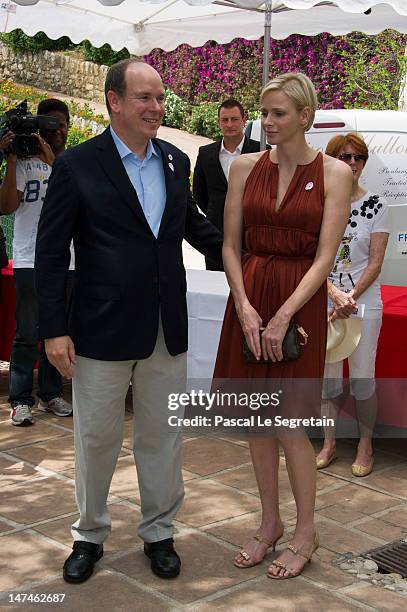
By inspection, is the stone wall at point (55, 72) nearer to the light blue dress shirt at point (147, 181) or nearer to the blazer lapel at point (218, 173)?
the blazer lapel at point (218, 173)

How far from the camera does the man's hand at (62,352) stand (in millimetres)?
3553

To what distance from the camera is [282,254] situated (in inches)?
149

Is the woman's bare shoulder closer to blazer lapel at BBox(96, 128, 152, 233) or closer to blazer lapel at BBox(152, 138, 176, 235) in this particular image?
blazer lapel at BBox(152, 138, 176, 235)

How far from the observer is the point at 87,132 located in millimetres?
15734

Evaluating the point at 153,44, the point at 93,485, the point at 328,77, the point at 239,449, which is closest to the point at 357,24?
the point at 153,44

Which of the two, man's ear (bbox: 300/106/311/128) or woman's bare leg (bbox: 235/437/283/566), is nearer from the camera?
man's ear (bbox: 300/106/311/128)

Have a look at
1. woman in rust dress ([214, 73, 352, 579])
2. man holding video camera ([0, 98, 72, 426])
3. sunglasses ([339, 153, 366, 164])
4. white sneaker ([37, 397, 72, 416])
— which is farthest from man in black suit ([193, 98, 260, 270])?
woman in rust dress ([214, 73, 352, 579])

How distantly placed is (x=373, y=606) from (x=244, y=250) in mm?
1516

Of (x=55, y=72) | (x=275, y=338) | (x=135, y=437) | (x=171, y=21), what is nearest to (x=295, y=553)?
(x=135, y=437)

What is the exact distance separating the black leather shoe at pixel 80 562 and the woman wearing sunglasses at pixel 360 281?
1799 mm

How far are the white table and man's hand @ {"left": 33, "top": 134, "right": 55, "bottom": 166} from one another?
3.86 feet

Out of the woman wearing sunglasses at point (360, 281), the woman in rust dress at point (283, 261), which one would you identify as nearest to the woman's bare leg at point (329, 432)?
the woman wearing sunglasses at point (360, 281)

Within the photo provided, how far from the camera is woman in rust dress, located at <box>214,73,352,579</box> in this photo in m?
3.69

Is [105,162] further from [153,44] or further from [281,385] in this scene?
[153,44]
